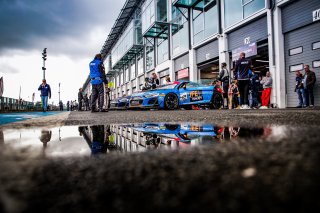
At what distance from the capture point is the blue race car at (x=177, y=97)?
850 centimetres

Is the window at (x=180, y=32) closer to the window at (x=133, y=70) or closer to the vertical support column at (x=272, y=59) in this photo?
the vertical support column at (x=272, y=59)

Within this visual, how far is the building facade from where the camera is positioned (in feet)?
30.2

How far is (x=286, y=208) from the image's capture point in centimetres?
30

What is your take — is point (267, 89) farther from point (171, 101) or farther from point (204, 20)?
point (204, 20)

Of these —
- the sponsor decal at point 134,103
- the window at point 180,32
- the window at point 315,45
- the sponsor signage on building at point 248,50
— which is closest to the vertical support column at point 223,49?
the sponsor signage on building at point 248,50

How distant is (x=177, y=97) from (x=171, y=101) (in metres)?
0.39

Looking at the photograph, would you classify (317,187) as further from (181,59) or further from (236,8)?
(181,59)

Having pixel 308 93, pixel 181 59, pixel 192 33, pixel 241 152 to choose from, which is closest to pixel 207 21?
pixel 192 33

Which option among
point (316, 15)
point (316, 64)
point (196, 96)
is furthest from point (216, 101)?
point (316, 15)

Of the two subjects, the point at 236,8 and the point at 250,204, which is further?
the point at 236,8

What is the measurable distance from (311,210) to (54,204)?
354 millimetres

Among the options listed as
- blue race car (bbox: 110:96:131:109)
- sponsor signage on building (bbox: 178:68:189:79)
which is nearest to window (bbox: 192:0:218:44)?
sponsor signage on building (bbox: 178:68:189:79)

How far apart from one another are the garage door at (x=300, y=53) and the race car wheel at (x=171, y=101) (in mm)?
4880

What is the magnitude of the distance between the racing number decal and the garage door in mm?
3754
